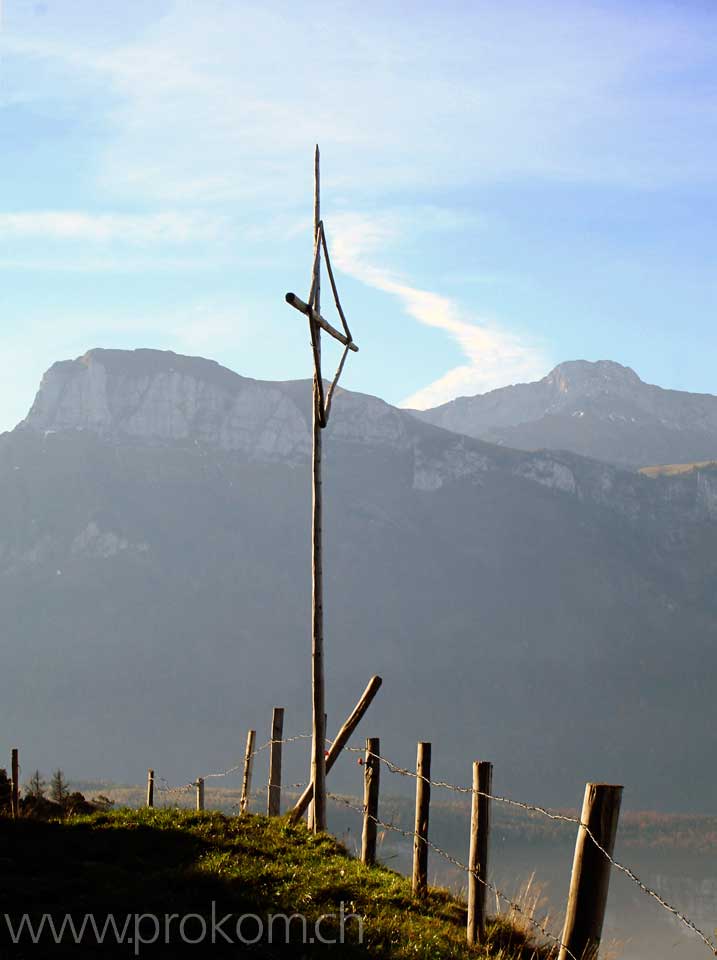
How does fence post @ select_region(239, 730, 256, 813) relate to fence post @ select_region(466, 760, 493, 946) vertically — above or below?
below

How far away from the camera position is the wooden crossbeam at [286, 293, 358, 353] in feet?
57.6

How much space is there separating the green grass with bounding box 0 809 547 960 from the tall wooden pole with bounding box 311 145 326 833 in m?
1.51

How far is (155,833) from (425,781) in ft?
12.2

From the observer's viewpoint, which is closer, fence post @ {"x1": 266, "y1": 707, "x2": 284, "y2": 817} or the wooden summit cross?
the wooden summit cross

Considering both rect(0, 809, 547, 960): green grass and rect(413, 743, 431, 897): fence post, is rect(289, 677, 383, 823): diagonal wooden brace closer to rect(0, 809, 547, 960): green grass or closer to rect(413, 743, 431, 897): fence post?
rect(0, 809, 547, 960): green grass

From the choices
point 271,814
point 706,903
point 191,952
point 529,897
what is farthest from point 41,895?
point 706,903

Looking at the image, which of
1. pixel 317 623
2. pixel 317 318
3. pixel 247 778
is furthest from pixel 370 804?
pixel 317 318

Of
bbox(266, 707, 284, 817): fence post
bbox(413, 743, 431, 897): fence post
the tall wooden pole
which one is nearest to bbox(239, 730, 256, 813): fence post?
bbox(266, 707, 284, 817): fence post

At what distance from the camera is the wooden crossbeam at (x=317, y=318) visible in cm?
1755

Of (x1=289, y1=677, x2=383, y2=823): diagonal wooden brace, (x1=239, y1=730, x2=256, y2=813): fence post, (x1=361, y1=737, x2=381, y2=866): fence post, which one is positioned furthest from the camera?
(x1=239, y1=730, x2=256, y2=813): fence post

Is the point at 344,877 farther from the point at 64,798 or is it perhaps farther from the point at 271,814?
the point at 64,798

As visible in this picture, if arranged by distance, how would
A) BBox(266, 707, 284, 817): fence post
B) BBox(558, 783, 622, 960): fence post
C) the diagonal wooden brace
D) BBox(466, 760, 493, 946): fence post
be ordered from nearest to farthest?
1. BBox(558, 783, 622, 960): fence post
2. BBox(466, 760, 493, 946): fence post
3. the diagonal wooden brace
4. BBox(266, 707, 284, 817): fence post

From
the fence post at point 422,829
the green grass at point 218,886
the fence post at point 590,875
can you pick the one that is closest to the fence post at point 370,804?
the green grass at point 218,886

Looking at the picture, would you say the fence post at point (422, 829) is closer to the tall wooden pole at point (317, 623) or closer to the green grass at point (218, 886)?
the green grass at point (218, 886)
